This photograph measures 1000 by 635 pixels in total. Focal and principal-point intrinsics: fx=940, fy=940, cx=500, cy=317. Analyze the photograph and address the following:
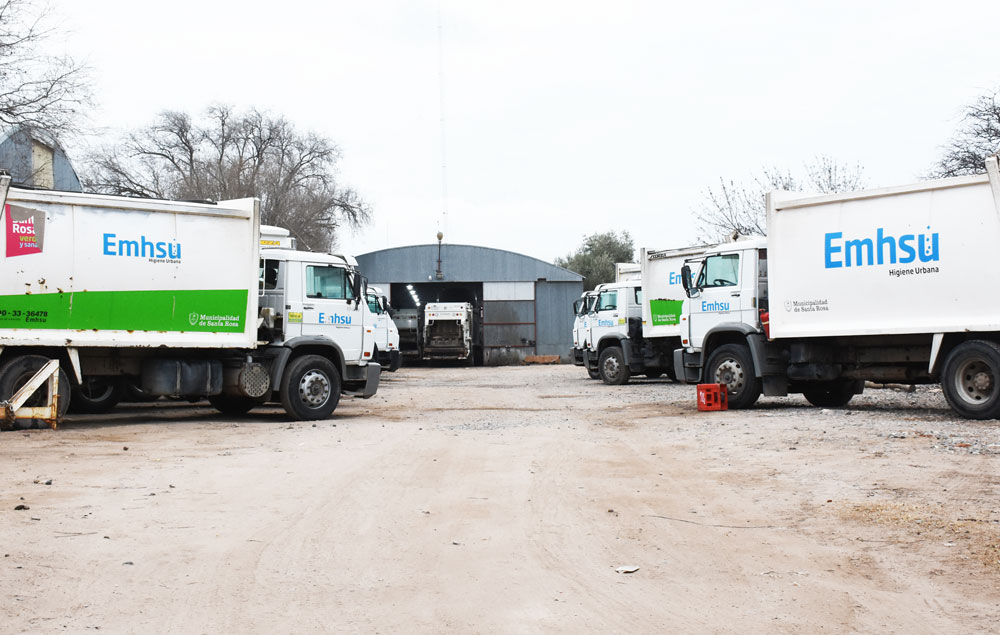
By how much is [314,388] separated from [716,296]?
7.32m

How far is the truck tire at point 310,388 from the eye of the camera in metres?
15.0

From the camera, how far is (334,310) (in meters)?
15.8

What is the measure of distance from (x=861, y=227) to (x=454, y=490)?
884cm

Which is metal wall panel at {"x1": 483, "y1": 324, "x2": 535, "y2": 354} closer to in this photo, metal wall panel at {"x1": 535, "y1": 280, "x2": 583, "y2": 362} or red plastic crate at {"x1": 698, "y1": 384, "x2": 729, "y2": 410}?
metal wall panel at {"x1": 535, "y1": 280, "x2": 583, "y2": 362}

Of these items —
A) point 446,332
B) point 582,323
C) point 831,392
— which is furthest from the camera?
point 446,332

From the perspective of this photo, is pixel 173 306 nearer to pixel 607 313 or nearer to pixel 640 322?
pixel 607 313

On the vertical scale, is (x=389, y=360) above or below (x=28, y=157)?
below

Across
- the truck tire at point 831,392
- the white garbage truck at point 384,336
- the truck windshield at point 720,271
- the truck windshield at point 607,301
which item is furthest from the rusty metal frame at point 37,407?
the truck windshield at point 607,301

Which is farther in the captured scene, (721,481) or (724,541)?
(721,481)

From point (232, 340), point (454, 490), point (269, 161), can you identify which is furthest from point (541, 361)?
point (454, 490)

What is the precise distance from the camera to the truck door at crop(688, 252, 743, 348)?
55.1ft

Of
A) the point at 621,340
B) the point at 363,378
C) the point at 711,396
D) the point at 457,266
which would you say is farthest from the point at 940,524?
the point at 457,266

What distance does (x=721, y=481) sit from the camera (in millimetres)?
8781

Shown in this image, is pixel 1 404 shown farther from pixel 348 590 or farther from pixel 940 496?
pixel 940 496
